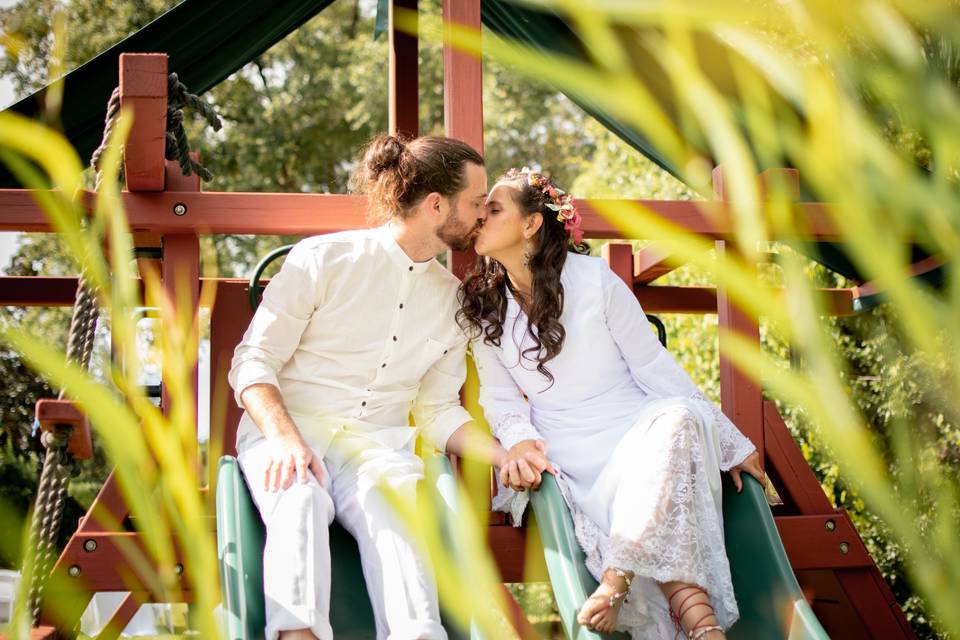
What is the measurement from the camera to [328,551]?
2.21 meters

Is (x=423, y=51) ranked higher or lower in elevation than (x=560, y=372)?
higher

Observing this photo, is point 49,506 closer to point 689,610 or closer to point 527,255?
point 689,610

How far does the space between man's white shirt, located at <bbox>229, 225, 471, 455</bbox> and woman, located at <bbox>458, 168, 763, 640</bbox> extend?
0.12 metres

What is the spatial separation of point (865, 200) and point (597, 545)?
2016 millimetres

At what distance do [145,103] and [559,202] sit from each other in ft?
3.92

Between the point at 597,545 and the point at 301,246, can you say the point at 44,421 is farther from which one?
the point at 597,545

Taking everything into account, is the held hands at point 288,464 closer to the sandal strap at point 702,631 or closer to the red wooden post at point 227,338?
the red wooden post at point 227,338

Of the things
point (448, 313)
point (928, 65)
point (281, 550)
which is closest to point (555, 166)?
point (448, 313)

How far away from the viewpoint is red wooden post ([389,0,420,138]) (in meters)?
3.92

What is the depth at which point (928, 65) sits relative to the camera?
596mm

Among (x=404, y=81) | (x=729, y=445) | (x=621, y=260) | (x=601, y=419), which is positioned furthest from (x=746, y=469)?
(x=404, y=81)

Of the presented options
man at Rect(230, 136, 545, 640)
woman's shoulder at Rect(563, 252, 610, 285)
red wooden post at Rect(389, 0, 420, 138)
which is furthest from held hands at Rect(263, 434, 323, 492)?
red wooden post at Rect(389, 0, 420, 138)

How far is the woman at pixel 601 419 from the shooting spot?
2279 millimetres

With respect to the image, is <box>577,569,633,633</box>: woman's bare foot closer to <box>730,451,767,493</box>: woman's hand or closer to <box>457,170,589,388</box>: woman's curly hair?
<box>730,451,767,493</box>: woman's hand
